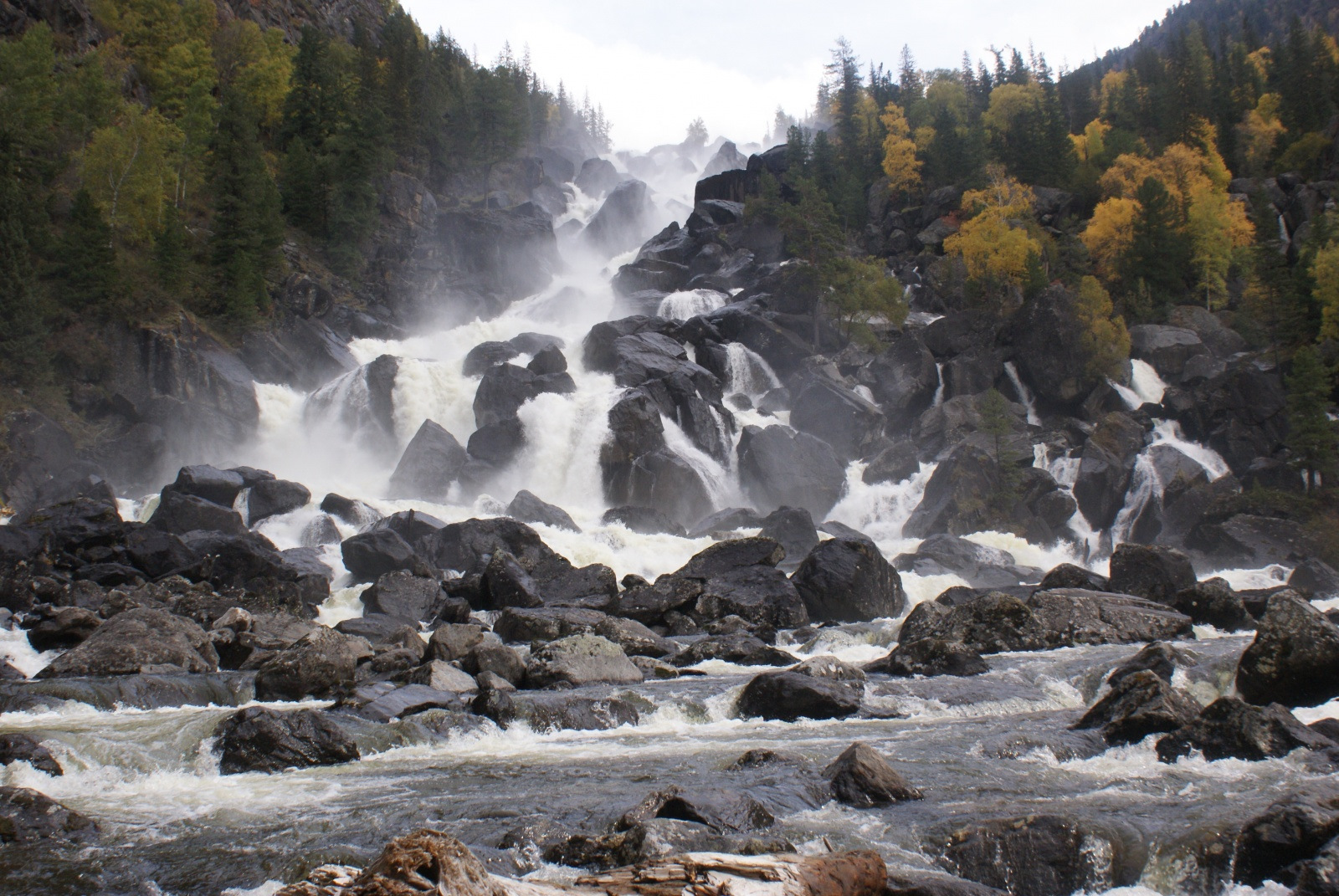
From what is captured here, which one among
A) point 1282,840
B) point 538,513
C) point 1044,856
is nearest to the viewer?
point 1282,840

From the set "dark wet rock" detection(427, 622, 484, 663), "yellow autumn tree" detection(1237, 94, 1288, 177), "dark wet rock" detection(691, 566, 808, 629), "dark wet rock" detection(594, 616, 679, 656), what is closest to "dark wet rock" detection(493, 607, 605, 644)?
"dark wet rock" detection(594, 616, 679, 656)

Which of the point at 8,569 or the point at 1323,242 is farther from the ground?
the point at 1323,242

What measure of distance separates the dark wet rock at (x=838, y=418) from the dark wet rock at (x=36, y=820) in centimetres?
4468

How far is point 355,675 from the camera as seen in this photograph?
16.3 metres

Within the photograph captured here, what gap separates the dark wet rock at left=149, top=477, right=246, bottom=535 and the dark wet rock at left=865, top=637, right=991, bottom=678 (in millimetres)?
23572

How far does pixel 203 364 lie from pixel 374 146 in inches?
1142

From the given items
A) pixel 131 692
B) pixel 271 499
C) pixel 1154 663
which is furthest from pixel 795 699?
pixel 271 499

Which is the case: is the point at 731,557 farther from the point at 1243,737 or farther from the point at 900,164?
the point at 900,164

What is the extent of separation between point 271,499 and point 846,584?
2290 cm

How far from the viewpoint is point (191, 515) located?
98.0 feet

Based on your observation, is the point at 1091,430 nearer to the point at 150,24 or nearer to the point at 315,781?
the point at 315,781

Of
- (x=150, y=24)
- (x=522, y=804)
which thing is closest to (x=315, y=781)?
(x=522, y=804)

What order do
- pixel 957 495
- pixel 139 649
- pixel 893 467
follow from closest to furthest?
pixel 139 649 → pixel 957 495 → pixel 893 467

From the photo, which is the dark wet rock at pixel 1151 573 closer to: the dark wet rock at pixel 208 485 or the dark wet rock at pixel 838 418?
the dark wet rock at pixel 838 418
